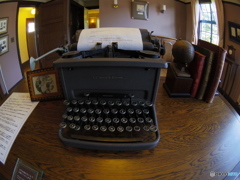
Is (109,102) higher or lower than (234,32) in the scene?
lower

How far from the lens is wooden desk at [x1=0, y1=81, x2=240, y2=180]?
0.38 meters

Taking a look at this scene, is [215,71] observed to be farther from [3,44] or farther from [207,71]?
[3,44]

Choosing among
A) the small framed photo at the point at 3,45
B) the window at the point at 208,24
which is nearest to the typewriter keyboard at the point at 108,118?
the small framed photo at the point at 3,45

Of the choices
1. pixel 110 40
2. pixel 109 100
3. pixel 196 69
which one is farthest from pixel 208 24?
pixel 109 100

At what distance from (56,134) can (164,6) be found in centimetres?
183

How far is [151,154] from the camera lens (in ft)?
1.44

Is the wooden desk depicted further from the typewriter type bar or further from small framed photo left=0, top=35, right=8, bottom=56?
small framed photo left=0, top=35, right=8, bottom=56

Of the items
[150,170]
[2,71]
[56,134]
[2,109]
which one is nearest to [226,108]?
[150,170]

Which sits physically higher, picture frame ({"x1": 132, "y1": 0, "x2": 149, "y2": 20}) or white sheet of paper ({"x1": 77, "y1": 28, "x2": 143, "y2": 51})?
picture frame ({"x1": 132, "y1": 0, "x2": 149, "y2": 20})

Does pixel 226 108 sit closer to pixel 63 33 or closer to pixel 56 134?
pixel 56 134

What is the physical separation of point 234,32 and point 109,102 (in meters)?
0.83

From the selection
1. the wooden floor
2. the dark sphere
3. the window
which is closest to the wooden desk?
the wooden floor

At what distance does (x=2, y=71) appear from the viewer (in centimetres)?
80

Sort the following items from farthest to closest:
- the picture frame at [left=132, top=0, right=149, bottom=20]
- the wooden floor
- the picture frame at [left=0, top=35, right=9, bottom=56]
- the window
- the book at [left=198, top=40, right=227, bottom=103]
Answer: the picture frame at [left=132, top=0, right=149, bottom=20], the window, the picture frame at [left=0, top=35, right=9, bottom=56], the book at [left=198, top=40, right=227, bottom=103], the wooden floor
